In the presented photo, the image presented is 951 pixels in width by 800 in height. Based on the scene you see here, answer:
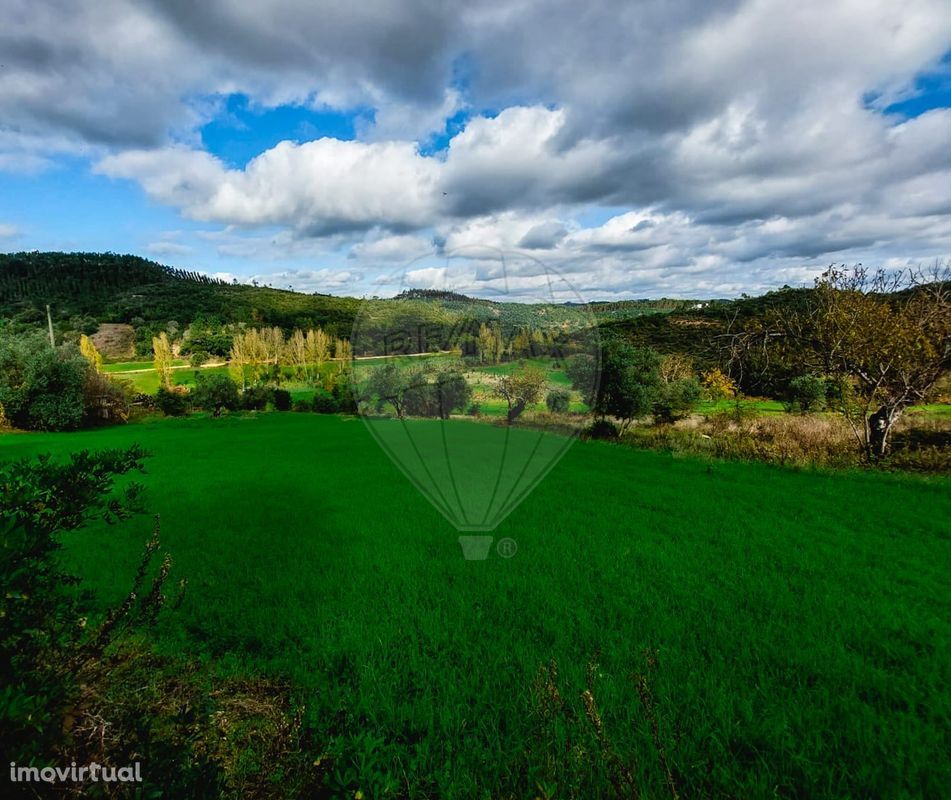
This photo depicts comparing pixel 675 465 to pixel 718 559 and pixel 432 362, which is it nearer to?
pixel 718 559

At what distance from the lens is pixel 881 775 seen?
9.11ft

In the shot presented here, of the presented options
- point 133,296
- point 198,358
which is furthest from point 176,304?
point 198,358

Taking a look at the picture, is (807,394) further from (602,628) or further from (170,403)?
(170,403)

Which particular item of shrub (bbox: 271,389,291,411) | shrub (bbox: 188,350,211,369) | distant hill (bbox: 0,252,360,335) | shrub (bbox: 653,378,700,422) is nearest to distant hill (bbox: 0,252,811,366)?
distant hill (bbox: 0,252,360,335)

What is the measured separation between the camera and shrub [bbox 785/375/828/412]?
26.2 metres

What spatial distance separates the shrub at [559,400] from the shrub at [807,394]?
24919mm

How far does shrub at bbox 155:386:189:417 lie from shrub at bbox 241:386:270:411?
4.89 m

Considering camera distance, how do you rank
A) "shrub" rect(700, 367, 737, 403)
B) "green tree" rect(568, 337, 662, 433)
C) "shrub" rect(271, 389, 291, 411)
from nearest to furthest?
1. "green tree" rect(568, 337, 662, 433)
2. "shrub" rect(700, 367, 737, 403)
3. "shrub" rect(271, 389, 291, 411)

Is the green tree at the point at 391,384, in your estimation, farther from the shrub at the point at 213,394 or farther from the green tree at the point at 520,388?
the shrub at the point at 213,394

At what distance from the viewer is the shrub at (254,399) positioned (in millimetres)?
42062

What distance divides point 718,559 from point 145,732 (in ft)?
22.2

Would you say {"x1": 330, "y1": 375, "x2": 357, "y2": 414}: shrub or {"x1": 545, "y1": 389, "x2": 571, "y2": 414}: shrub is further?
{"x1": 330, "y1": 375, "x2": 357, "y2": 414}: shrub

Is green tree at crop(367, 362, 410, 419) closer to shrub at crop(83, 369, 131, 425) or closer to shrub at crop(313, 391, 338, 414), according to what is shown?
shrub at crop(83, 369, 131, 425)

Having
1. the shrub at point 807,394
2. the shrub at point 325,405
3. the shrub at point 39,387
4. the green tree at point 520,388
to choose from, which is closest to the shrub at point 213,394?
the shrub at point 325,405
